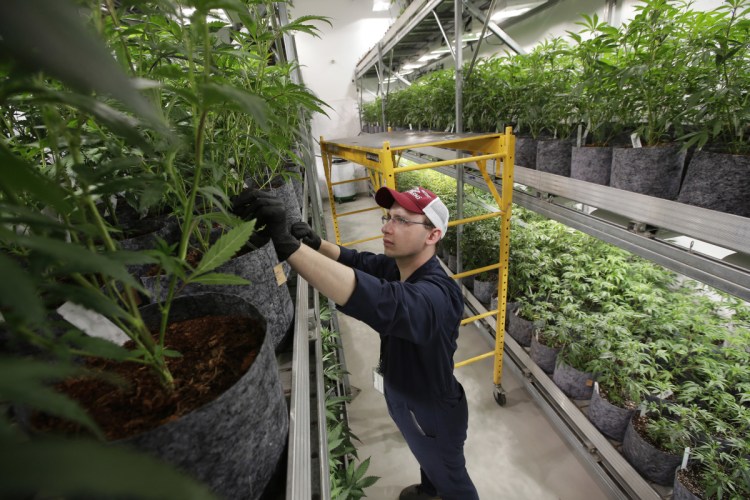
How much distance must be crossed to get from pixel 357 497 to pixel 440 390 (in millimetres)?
523

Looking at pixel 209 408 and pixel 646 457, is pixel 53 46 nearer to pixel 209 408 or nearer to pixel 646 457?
pixel 209 408

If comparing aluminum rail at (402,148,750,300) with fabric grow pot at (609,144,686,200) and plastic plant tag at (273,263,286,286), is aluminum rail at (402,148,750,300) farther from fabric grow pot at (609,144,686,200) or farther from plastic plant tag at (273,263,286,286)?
plastic plant tag at (273,263,286,286)

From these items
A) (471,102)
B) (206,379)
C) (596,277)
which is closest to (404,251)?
(206,379)

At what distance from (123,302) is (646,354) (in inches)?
76.1

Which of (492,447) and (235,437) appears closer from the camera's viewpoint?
(235,437)

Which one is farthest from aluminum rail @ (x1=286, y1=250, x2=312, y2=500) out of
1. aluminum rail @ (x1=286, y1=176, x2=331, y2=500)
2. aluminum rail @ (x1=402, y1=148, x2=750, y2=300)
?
aluminum rail @ (x1=402, y1=148, x2=750, y2=300)

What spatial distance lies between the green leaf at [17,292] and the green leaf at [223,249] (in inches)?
10.4

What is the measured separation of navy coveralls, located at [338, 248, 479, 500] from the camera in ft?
3.65

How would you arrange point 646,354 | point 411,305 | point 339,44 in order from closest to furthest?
point 411,305 < point 646,354 < point 339,44

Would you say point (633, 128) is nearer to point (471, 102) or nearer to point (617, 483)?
point (471, 102)

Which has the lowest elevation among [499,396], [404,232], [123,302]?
[499,396]

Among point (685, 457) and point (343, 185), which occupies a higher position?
point (343, 185)

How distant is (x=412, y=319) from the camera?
96 centimetres

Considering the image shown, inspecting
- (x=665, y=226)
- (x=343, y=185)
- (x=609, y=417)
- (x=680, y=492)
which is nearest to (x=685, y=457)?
(x=680, y=492)
